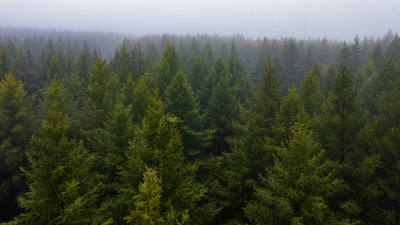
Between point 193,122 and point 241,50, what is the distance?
8359 cm

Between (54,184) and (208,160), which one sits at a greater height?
(54,184)

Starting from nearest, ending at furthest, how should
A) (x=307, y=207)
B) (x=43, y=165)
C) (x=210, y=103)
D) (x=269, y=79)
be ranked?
(x=43, y=165)
(x=307, y=207)
(x=269, y=79)
(x=210, y=103)

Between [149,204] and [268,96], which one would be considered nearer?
[149,204]

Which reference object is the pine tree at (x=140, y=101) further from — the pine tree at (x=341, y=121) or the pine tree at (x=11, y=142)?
the pine tree at (x=341, y=121)

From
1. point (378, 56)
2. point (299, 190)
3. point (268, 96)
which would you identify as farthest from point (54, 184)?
point (378, 56)

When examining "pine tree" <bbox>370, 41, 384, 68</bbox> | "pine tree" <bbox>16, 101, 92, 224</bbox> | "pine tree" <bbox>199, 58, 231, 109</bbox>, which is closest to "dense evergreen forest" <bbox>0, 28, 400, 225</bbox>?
"pine tree" <bbox>16, 101, 92, 224</bbox>

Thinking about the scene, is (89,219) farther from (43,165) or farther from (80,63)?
(80,63)

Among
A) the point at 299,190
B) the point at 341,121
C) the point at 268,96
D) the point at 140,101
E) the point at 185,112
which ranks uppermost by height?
the point at 268,96

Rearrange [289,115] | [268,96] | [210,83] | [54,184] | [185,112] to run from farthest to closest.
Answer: [210,83] → [185,112] → [268,96] → [289,115] → [54,184]

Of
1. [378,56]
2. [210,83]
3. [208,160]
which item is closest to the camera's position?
[208,160]

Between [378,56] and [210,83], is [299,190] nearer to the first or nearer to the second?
[210,83]

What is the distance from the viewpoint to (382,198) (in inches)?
554

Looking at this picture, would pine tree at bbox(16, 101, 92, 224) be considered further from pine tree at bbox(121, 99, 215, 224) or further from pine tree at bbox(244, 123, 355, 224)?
pine tree at bbox(244, 123, 355, 224)

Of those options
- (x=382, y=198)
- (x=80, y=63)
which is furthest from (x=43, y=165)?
(x=80, y=63)
